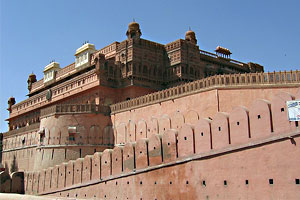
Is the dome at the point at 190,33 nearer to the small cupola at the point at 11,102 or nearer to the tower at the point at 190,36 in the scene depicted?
the tower at the point at 190,36

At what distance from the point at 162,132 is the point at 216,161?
1036 cm

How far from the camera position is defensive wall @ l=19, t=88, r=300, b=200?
1246 centimetres

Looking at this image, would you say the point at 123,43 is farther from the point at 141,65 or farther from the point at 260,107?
the point at 260,107

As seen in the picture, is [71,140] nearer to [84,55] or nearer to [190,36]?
[84,55]

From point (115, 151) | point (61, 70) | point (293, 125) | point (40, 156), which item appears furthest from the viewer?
point (61, 70)

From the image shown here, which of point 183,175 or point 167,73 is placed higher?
→ point 167,73

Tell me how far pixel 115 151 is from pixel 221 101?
6.72 meters

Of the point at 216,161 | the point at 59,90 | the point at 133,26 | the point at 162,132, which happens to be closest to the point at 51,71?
the point at 59,90

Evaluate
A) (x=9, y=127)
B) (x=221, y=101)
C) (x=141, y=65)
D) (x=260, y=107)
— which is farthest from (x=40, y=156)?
(x=9, y=127)

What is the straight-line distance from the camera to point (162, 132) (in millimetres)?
24703

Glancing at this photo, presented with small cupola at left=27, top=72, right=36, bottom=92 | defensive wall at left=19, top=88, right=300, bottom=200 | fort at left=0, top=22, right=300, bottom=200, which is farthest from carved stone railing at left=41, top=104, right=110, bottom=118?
small cupola at left=27, top=72, right=36, bottom=92

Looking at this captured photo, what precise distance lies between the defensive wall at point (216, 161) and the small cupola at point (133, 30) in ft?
57.9

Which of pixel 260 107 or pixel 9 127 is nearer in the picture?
pixel 260 107

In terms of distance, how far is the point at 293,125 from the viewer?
12328 mm
